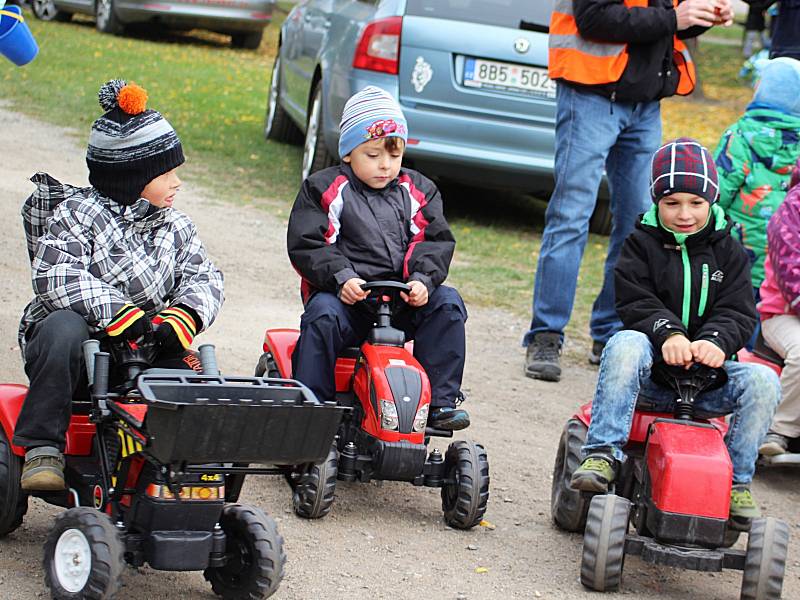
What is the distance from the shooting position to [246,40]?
20.6m

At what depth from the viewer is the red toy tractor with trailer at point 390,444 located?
4477 millimetres

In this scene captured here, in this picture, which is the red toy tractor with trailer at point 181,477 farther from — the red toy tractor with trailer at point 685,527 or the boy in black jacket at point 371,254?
the red toy tractor with trailer at point 685,527

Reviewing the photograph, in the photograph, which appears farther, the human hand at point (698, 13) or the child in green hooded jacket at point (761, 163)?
the child in green hooded jacket at point (761, 163)

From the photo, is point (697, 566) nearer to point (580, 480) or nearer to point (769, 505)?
point (580, 480)

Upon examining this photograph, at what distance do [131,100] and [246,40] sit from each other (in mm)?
16940

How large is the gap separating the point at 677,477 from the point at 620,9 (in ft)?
9.75

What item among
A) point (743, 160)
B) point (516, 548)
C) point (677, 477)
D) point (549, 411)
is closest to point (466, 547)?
point (516, 548)

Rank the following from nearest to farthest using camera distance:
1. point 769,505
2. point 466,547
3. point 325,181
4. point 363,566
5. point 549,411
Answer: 1. point 363,566
2. point 466,547
3. point 325,181
4. point 769,505
5. point 549,411

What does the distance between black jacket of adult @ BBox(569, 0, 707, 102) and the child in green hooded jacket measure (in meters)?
0.43

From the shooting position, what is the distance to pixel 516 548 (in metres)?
4.57

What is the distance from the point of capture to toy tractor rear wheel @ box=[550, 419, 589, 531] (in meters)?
4.70

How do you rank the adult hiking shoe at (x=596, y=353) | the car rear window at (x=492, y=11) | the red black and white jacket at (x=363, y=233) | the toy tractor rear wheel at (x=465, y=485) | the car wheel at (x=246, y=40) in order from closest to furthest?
the toy tractor rear wheel at (x=465, y=485)
the red black and white jacket at (x=363, y=233)
the adult hiking shoe at (x=596, y=353)
the car rear window at (x=492, y=11)
the car wheel at (x=246, y=40)

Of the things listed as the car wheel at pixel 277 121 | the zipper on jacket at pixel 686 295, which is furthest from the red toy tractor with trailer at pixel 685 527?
the car wheel at pixel 277 121

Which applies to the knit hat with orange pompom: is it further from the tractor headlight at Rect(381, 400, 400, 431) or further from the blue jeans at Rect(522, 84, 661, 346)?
the blue jeans at Rect(522, 84, 661, 346)
